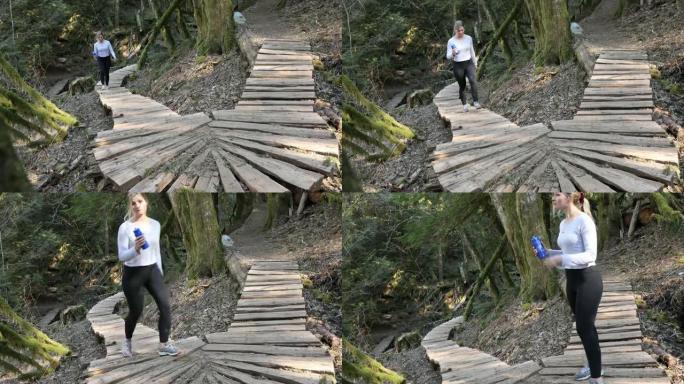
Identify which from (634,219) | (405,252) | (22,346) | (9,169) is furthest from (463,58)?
(22,346)

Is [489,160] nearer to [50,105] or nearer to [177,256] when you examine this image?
[177,256]

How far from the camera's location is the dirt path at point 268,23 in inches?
273

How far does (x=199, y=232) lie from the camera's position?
668cm

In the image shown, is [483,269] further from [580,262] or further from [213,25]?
[213,25]

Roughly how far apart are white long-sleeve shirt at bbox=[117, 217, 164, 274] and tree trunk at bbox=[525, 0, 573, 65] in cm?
264

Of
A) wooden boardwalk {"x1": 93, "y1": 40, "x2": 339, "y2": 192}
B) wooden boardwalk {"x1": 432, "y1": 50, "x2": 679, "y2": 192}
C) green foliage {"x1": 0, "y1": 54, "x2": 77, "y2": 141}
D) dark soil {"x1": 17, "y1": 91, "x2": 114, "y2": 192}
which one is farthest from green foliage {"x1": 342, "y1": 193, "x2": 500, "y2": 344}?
green foliage {"x1": 0, "y1": 54, "x2": 77, "y2": 141}

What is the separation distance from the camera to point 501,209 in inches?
268

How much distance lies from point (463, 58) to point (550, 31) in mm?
586

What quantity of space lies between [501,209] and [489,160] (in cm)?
54

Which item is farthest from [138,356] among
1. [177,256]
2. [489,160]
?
[489,160]

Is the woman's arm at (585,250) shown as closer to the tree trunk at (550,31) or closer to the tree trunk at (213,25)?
the tree trunk at (550,31)

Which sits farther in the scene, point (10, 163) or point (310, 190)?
point (310, 190)

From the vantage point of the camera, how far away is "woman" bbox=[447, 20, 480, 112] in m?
7.05

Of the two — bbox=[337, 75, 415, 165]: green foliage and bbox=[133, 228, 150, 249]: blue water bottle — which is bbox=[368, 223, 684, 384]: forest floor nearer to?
bbox=[337, 75, 415, 165]: green foliage
